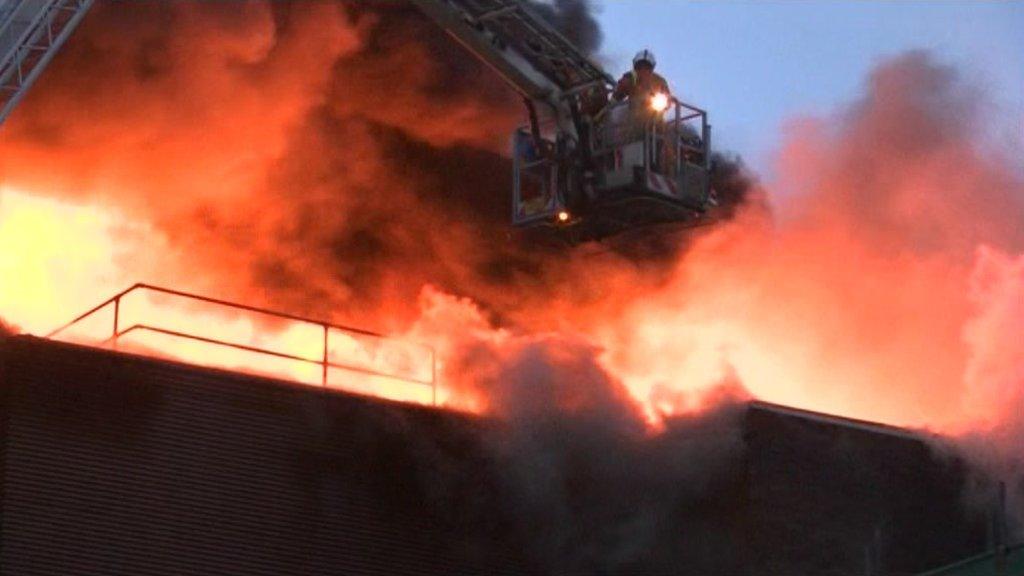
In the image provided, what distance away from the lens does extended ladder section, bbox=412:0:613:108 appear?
84.0 ft

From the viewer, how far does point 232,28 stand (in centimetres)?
2848

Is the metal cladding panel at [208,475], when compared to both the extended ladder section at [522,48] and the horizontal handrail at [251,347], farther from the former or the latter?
the extended ladder section at [522,48]

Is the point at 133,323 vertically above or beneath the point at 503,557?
above

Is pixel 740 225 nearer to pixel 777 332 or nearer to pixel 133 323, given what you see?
pixel 777 332

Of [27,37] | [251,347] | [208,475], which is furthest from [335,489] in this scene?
[27,37]

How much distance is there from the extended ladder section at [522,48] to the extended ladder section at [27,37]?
12.8 feet

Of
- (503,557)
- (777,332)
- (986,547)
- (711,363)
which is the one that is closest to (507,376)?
(503,557)

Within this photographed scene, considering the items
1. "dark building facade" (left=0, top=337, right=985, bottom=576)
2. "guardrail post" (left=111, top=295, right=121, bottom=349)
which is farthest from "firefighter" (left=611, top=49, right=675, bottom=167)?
"guardrail post" (left=111, top=295, right=121, bottom=349)

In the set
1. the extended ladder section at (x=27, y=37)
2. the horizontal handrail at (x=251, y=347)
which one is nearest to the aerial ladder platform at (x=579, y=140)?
the horizontal handrail at (x=251, y=347)

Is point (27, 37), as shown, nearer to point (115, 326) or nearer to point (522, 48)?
point (115, 326)

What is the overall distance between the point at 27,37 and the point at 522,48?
555 cm

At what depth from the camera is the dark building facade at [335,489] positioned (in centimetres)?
2280

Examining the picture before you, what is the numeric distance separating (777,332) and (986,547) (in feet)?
22.8

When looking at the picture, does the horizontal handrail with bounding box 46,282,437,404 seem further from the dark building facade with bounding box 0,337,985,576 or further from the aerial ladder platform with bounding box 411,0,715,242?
the aerial ladder platform with bounding box 411,0,715,242
